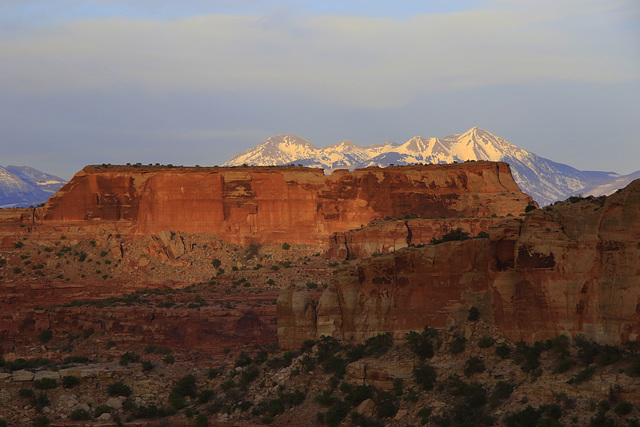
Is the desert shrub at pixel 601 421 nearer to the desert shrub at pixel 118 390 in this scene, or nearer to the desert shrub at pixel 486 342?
the desert shrub at pixel 486 342

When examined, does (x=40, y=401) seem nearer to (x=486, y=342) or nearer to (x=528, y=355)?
(x=486, y=342)

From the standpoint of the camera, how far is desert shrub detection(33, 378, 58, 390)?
54.8 m

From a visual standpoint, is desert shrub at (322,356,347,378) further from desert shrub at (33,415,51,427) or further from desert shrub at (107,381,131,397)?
desert shrub at (33,415,51,427)

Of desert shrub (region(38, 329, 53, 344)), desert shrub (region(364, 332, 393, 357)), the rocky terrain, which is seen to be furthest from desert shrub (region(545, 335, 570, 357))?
desert shrub (region(38, 329, 53, 344))

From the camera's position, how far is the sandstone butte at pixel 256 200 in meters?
92.2

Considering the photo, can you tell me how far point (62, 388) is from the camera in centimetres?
5528

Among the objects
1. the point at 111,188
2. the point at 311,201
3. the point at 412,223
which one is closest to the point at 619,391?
the point at 412,223

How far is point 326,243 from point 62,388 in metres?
39.4

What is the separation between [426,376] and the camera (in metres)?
44.0

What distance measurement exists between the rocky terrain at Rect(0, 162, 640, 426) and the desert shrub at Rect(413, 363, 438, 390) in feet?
0.20

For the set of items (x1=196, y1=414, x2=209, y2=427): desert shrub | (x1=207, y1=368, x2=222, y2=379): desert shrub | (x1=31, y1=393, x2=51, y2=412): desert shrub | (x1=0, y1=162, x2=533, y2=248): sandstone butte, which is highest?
(x1=0, y1=162, x2=533, y2=248): sandstone butte

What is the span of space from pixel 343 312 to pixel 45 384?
48.8 ft

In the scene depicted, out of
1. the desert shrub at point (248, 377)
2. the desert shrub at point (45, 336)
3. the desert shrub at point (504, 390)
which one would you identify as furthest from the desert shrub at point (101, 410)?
the desert shrub at point (45, 336)

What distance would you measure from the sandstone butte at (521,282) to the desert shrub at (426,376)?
246 centimetres
